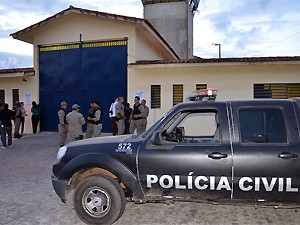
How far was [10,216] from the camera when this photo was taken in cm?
435

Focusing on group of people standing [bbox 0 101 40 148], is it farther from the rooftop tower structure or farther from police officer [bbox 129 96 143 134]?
the rooftop tower structure

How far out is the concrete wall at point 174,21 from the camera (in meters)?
23.2

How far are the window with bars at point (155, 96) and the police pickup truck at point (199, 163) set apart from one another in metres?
9.52

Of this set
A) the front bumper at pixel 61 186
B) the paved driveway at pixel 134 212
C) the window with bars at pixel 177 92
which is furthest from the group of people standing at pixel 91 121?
the front bumper at pixel 61 186

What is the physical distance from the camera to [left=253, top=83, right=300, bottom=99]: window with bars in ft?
40.8

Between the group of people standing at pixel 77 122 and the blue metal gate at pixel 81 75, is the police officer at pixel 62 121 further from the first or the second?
the blue metal gate at pixel 81 75

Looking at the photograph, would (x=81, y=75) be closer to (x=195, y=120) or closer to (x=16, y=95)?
(x=16, y=95)

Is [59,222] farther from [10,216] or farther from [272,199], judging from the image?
[272,199]

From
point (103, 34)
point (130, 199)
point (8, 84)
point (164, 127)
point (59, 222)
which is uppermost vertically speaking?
point (103, 34)

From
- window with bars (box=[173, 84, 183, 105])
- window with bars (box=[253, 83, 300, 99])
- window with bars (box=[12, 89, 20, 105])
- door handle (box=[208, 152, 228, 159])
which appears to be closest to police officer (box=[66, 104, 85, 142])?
window with bars (box=[173, 84, 183, 105])

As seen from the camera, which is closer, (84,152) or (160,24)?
(84,152)

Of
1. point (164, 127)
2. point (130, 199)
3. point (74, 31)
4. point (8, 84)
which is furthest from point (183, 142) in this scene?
point (8, 84)

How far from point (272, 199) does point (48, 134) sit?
1280 centimetres

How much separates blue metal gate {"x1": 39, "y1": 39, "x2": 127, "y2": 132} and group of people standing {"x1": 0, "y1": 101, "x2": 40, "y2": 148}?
517 millimetres
